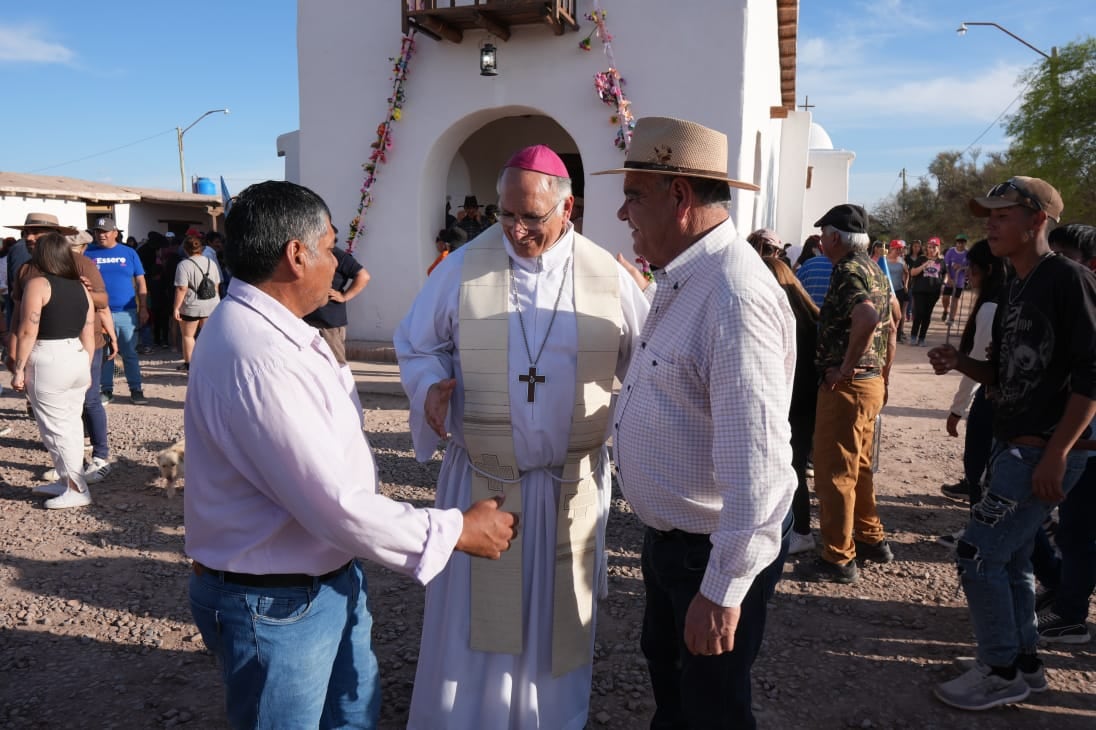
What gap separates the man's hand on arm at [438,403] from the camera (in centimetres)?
246

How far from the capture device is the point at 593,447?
8.79ft

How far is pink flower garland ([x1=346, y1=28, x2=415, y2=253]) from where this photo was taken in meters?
9.27

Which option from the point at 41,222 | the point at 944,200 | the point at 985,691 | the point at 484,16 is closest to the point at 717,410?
the point at 985,691

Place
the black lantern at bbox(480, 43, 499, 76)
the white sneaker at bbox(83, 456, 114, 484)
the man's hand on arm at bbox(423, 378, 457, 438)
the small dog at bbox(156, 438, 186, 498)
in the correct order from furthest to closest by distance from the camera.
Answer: the black lantern at bbox(480, 43, 499, 76), the white sneaker at bbox(83, 456, 114, 484), the small dog at bbox(156, 438, 186, 498), the man's hand on arm at bbox(423, 378, 457, 438)

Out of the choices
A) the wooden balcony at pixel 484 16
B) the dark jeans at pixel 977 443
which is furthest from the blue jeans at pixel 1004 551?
the wooden balcony at pixel 484 16

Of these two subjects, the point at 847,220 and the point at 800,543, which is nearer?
the point at 847,220

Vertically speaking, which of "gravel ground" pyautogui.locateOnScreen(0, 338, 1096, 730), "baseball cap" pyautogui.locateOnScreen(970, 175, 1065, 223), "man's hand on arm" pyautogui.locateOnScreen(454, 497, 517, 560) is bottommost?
→ "gravel ground" pyautogui.locateOnScreen(0, 338, 1096, 730)

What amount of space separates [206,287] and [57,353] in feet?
12.5

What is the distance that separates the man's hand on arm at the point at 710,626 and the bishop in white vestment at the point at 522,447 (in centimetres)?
86

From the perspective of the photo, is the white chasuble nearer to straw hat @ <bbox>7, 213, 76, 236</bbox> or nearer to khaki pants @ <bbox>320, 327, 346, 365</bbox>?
khaki pants @ <bbox>320, 327, 346, 365</bbox>

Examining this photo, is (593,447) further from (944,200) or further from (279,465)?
(944,200)

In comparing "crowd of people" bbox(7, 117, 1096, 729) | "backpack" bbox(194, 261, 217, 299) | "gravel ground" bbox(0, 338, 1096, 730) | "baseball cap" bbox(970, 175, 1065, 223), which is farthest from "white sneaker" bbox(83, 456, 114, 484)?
"baseball cap" bbox(970, 175, 1065, 223)

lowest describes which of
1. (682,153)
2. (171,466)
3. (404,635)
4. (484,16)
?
(404,635)

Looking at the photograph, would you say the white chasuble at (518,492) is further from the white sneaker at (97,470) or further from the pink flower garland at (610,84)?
the pink flower garland at (610,84)
